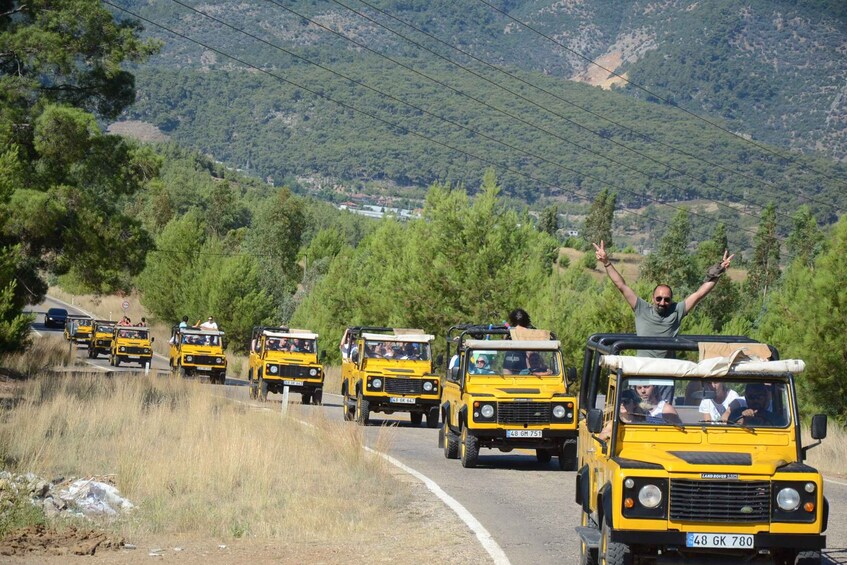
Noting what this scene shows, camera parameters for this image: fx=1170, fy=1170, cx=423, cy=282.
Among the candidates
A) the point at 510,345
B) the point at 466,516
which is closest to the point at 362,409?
the point at 510,345

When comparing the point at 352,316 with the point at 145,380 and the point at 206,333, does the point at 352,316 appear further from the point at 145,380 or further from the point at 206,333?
the point at 145,380

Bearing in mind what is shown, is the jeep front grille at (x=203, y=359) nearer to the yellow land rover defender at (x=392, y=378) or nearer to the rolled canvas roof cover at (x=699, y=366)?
the yellow land rover defender at (x=392, y=378)

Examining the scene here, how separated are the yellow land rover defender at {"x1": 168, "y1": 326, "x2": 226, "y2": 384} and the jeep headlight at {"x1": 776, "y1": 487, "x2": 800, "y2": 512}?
116 ft

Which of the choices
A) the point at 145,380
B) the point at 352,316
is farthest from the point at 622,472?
the point at 352,316

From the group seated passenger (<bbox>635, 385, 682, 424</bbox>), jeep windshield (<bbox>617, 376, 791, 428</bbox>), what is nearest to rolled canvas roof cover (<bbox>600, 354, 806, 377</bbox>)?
jeep windshield (<bbox>617, 376, 791, 428</bbox>)

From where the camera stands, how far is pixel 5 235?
3634 cm

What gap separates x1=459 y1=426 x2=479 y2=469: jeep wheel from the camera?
17391mm

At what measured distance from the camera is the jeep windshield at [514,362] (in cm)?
1827

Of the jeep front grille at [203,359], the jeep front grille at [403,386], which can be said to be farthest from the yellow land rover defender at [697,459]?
the jeep front grille at [203,359]

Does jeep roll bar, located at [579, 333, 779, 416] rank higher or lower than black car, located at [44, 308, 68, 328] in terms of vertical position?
lower

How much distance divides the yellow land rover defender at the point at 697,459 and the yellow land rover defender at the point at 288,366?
2398cm

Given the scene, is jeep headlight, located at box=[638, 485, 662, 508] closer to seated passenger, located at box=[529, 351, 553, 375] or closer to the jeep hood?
the jeep hood

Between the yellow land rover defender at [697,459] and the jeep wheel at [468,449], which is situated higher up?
the yellow land rover defender at [697,459]

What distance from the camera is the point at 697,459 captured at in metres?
8.33
